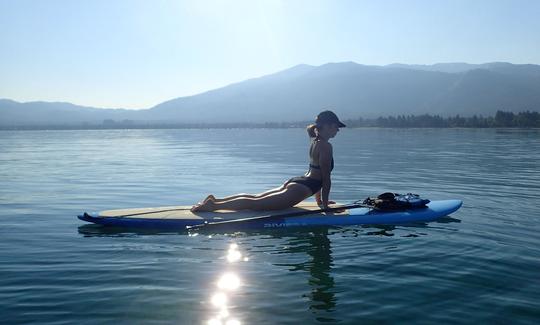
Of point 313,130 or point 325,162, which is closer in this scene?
point 325,162

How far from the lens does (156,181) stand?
21156 mm

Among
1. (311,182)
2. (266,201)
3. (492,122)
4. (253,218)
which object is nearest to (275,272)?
(253,218)

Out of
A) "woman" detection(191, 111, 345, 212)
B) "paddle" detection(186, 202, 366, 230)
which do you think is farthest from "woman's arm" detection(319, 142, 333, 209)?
"paddle" detection(186, 202, 366, 230)

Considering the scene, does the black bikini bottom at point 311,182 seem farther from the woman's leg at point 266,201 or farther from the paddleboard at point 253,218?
the paddleboard at point 253,218

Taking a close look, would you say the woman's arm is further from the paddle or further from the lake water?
the lake water

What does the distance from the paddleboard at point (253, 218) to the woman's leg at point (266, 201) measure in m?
0.15

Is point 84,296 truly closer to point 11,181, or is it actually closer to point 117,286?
point 117,286

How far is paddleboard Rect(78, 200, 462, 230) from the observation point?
10492 mm

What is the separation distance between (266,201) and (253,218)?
825mm

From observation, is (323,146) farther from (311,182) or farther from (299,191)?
(299,191)

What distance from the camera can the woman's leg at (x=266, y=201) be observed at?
1108 cm

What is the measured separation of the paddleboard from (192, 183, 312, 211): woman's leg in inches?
5.8

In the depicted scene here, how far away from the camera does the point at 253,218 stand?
10.4 meters

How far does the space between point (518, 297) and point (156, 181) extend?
17111mm
